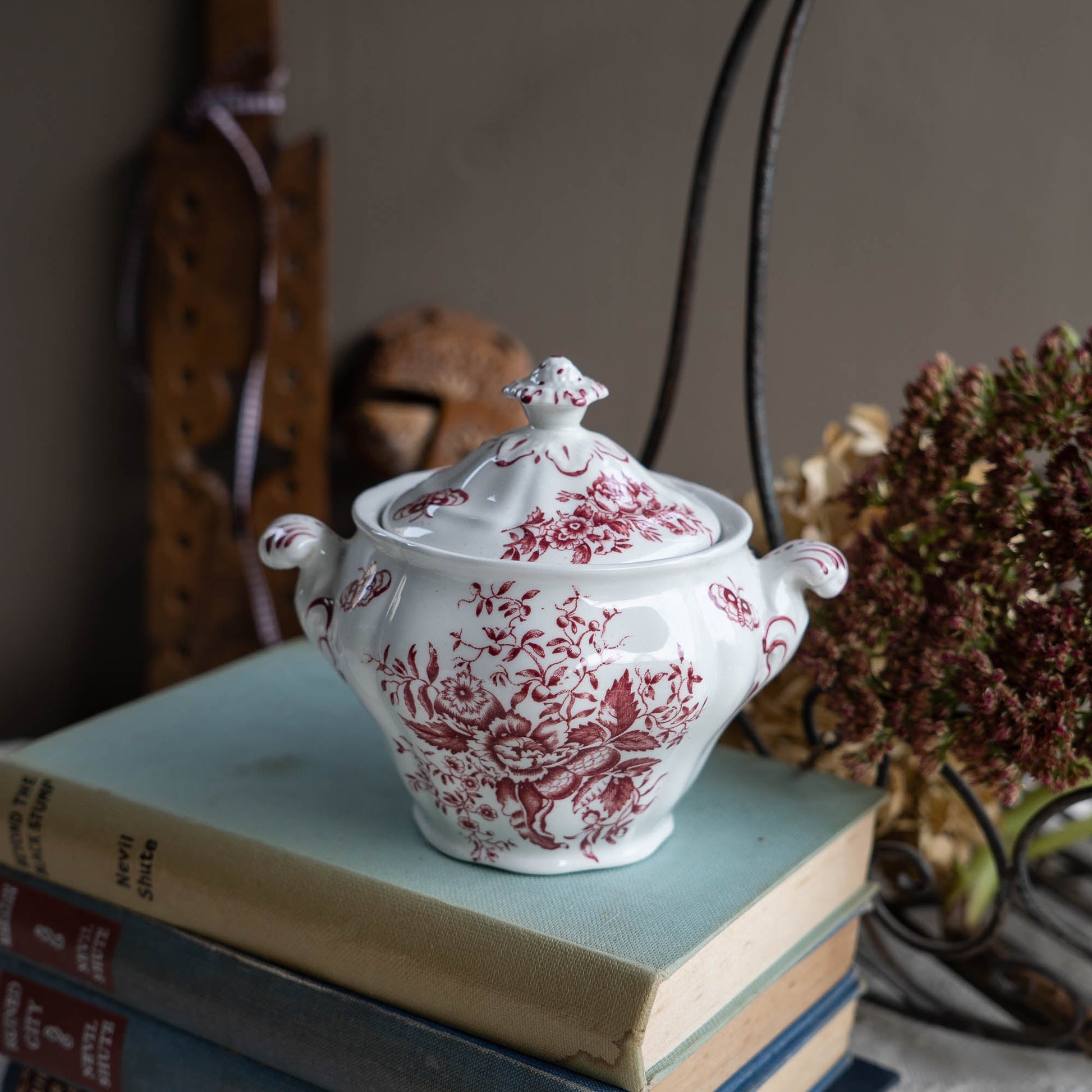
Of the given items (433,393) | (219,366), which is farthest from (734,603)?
(219,366)

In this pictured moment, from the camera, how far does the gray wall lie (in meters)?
1.02

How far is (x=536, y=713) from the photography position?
0.48 meters

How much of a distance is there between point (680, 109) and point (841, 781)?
68 cm

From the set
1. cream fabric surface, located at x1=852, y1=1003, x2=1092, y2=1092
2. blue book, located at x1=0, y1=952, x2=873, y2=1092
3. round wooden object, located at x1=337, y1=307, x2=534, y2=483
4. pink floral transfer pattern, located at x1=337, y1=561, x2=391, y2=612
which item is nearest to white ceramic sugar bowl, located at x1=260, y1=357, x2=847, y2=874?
pink floral transfer pattern, located at x1=337, y1=561, x2=391, y2=612

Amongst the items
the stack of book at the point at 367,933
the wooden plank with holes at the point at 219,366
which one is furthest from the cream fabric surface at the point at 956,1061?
the wooden plank with holes at the point at 219,366

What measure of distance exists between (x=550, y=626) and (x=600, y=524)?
0.05 meters

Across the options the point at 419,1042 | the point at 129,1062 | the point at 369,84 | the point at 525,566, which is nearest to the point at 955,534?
the point at 525,566

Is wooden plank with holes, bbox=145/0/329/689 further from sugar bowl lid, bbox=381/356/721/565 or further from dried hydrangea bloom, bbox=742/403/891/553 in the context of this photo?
sugar bowl lid, bbox=381/356/721/565

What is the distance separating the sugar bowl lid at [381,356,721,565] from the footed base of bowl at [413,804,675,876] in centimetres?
14

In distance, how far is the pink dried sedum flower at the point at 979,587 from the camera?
53 centimetres

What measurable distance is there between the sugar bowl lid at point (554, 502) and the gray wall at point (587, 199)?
0.63 m

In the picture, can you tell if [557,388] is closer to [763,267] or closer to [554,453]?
[554,453]

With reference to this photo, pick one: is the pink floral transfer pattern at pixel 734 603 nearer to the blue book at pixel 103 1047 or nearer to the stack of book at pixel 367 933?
the stack of book at pixel 367 933

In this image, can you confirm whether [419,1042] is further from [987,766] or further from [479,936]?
[987,766]
